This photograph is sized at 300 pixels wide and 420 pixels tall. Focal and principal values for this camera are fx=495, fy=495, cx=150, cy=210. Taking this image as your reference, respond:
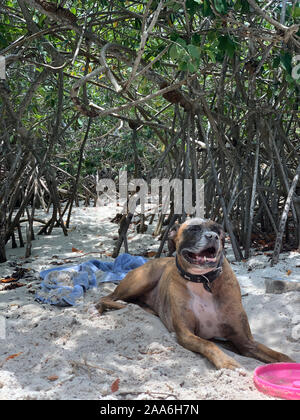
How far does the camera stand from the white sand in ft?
7.45

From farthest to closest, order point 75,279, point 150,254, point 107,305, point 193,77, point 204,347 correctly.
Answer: point 150,254, point 75,279, point 193,77, point 107,305, point 204,347

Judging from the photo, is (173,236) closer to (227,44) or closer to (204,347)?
(204,347)

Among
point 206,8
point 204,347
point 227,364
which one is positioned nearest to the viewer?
point 227,364

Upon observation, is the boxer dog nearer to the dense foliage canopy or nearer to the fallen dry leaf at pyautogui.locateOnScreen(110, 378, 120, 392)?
the fallen dry leaf at pyautogui.locateOnScreen(110, 378, 120, 392)

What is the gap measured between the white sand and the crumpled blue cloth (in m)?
0.09

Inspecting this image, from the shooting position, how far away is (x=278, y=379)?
234 cm

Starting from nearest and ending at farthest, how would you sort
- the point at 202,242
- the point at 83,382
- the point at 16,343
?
the point at 83,382 < the point at 202,242 < the point at 16,343

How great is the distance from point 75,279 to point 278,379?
2.27m

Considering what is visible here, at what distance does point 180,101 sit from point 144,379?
3.27 meters

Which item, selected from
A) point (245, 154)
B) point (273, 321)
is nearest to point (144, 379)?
point (273, 321)

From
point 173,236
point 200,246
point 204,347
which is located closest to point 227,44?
point 173,236

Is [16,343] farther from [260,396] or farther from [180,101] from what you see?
[180,101]

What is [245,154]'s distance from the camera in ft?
19.4

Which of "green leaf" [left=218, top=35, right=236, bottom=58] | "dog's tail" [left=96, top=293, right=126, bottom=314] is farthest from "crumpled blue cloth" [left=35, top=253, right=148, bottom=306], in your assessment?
"green leaf" [left=218, top=35, right=236, bottom=58]
